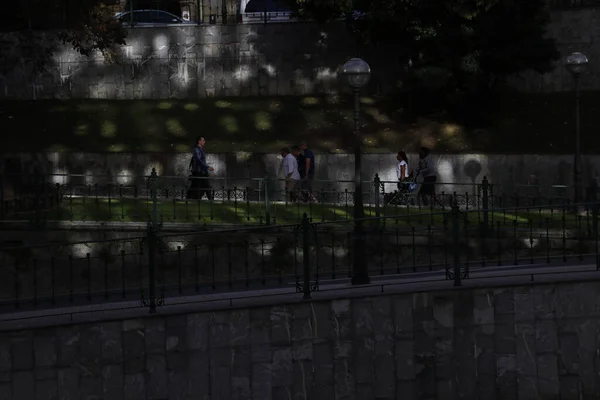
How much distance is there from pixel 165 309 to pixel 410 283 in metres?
3.11

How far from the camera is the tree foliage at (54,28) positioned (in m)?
30.1

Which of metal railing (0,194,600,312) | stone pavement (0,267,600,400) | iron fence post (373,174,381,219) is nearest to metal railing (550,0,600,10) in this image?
iron fence post (373,174,381,219)

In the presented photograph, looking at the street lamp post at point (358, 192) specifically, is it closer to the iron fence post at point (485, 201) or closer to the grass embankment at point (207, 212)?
the iron fence post at point (485, 201)

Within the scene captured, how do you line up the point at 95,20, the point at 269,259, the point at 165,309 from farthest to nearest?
the point at 95,20
the point at 269,259
the point at 165,309

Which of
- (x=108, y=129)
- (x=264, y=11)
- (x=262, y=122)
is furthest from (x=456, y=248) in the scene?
(x=264, y=11)

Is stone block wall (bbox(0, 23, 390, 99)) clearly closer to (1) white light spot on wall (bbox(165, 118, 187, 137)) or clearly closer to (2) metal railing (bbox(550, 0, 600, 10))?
(1) white light spot on wall (bbox(165, 118, 187, 137))

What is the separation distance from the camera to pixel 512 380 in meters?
18.0

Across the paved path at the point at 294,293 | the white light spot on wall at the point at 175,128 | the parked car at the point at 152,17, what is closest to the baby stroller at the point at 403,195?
the paved path at the point at 294,293

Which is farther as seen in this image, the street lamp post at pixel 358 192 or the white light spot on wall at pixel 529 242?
the white light spot on wall at pixel 529 242

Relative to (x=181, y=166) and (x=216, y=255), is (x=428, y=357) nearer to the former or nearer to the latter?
(x=216, y=255)

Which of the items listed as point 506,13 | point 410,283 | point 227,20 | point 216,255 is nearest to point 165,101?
point 227,20

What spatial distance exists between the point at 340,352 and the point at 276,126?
17.1m

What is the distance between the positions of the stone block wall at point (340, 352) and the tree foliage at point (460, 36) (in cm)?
1549

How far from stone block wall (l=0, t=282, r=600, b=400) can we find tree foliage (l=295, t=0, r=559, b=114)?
50.8 feet
